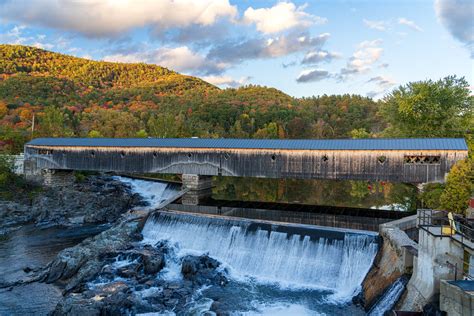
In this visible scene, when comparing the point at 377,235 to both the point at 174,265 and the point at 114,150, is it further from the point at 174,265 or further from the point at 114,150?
the point at 114,150

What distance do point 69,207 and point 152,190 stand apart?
27.7ft

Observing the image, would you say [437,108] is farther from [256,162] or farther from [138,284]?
[138,284]

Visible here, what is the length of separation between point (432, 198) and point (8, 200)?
3076 cm

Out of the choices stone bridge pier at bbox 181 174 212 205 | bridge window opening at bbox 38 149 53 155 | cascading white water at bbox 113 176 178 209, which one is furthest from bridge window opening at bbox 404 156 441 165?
bridge window opening at bbox 38 149 53 155

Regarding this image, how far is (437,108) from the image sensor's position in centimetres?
2797

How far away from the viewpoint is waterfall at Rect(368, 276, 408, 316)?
38.6 feet

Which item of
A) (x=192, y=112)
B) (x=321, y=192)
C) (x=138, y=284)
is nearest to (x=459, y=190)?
(x=138, y=284)

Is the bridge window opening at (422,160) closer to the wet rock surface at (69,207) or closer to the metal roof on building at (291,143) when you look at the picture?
the metal roof on building at (291,143)

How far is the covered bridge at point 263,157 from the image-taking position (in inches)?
853

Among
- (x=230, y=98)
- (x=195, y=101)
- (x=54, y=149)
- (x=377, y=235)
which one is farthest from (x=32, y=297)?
(x=230, y=98)

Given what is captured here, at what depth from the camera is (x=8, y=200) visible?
1123 inches

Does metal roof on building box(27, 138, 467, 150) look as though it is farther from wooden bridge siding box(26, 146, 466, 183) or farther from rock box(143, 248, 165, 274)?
rock box(143, 248, 165, 274)

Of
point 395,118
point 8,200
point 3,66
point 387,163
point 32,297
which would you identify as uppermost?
point 3,66

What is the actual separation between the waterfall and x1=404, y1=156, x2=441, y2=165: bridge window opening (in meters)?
11.5
